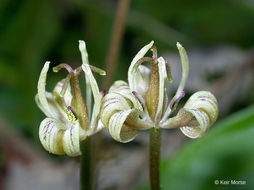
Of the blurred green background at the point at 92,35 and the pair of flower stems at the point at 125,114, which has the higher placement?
the blurred green background at the point at 92,35

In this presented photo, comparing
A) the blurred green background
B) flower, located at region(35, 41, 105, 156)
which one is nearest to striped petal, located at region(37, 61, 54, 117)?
flower, located at region(35, 41, 105, 156)

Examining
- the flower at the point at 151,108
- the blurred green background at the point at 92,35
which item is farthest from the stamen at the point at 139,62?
the blurred green background at the point at 92,35

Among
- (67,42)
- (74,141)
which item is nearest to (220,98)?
(67,42)

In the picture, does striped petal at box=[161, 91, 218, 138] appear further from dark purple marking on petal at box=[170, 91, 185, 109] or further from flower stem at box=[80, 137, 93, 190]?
flower stem at box=[80, 137, 93, 190]

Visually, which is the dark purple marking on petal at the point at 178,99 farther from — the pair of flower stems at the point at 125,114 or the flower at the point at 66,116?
the flower at the point at 66,116

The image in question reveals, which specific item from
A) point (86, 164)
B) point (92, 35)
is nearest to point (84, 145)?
point (86, 164)

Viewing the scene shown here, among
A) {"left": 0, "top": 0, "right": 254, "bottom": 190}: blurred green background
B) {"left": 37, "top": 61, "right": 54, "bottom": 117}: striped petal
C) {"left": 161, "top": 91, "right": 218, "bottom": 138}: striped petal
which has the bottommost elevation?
{"left": 161, "top": 91, "right": 218, "bottom": 138}: striped petal
